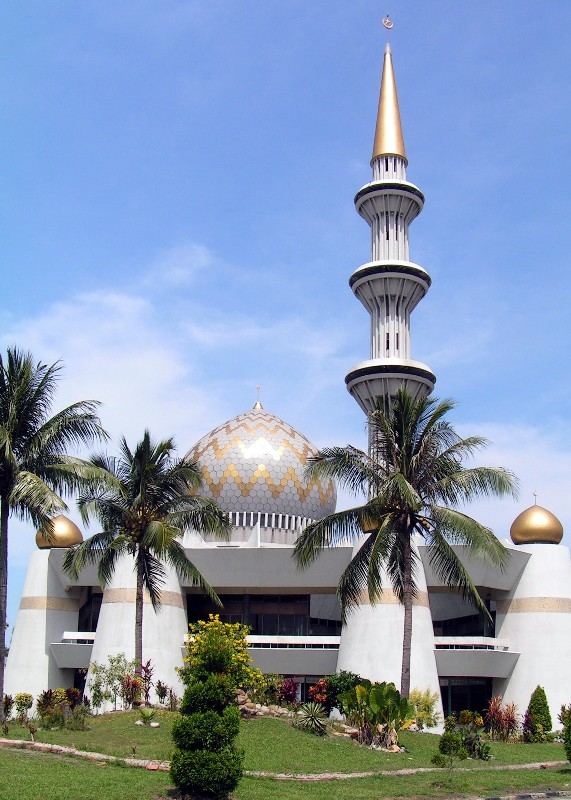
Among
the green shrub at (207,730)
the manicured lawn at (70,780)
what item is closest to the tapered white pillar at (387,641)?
the manicured lawn at (70,780)

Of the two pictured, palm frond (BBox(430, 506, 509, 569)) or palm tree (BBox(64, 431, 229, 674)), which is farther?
palm tree (BBox(64, 431, 229, 674))

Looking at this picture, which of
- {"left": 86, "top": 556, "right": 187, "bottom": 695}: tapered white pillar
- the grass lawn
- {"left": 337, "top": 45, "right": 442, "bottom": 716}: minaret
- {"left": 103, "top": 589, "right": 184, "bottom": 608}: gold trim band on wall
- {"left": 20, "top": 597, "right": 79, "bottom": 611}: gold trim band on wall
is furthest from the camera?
{"left": 337, "top": 45, "right": 442, "bottom": 716}: minaret

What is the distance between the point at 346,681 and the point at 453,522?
30.1 feet

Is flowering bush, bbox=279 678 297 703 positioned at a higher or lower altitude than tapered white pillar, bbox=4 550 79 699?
lower

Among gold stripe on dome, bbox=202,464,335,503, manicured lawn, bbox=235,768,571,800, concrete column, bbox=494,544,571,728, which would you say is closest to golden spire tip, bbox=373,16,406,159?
gold stripe on dome, bbox=202,464,335,503

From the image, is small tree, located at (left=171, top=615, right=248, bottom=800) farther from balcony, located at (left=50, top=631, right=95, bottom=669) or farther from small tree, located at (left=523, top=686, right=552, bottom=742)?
balcony, located at (left=50, top=631, right=95, bottom=669)

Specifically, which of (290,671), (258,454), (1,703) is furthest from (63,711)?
(258,454)

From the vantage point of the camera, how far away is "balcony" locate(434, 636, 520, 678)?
45094 mm

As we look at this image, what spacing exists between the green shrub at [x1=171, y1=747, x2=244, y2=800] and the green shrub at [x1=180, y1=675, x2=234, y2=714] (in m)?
0.98

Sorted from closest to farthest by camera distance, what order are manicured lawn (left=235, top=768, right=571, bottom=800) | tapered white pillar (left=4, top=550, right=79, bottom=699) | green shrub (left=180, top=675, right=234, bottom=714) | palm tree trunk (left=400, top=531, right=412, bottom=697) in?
1. green shrub (left=180, top=675, right=234, bottom=714)
2. manicured lawn (left=235, top=768, right=571, bottom=800)
3. palm tree trunk (left=400, top=531, right=412, bottom=697)
4. tapered white pillar (left=4, top=550, right=79, bottom=699)

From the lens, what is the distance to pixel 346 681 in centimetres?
3494

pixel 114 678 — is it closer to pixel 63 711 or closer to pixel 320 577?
pixel 63 711

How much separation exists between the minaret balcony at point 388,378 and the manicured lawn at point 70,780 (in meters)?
35.8

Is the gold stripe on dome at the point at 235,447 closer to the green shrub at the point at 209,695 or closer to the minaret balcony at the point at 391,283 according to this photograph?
→ the minaret balcony at the point at 391,283
